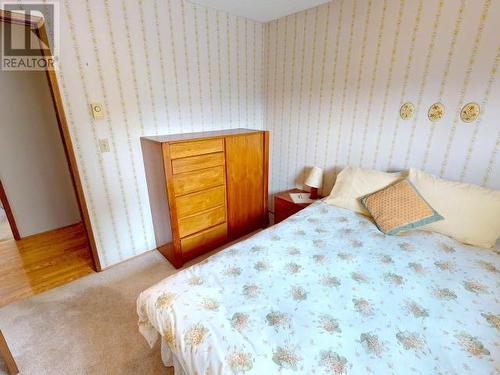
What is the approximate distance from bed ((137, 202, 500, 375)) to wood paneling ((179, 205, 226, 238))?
89cm

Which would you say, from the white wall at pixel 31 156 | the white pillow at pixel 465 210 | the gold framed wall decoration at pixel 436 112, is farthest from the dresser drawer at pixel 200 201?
the white wall at pixel 31 156

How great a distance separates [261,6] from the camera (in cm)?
227

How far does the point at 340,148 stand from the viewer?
2.43 m

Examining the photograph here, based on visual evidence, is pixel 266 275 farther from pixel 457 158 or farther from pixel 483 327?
pixel 457 158

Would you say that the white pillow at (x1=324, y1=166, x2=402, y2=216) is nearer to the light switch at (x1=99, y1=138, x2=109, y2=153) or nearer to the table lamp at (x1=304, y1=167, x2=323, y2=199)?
the table lamp at (x1=304, y1=167, x2=323, y2=199)

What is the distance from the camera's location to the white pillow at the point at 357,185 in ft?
6.39

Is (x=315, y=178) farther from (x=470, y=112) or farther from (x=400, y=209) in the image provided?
(x=470, y=112)

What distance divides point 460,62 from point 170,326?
7.76 feet

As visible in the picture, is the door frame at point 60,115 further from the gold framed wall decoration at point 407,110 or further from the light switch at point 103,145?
the gold framed wall decoration at point 407,110

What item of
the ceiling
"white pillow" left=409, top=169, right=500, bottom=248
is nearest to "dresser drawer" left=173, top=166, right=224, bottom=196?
the ceiling

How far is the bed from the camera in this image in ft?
2.77

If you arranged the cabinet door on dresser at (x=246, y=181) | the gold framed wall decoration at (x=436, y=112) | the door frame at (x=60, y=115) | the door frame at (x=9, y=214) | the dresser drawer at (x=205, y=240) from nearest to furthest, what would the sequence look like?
the door frame at (x=60, y=115)
the gold framed wall decoration at (x=436, y=112)
the dresser drawer at (x=205, y=240)
the cabinet door on dresser at (x=246, y=181)
the door frame at (x=9, y=214)

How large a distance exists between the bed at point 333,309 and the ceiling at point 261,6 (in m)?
2.09

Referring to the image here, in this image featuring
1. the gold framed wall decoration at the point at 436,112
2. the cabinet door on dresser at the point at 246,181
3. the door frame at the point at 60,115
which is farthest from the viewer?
the cabinet door on dresser at the point at 246,181
